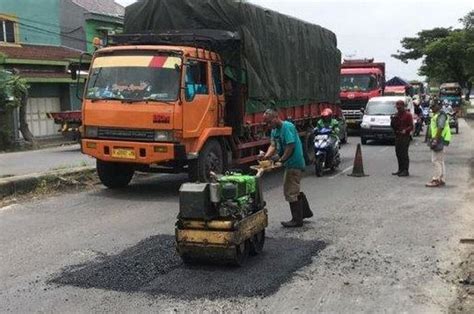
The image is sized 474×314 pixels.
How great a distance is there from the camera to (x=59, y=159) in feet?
64.5

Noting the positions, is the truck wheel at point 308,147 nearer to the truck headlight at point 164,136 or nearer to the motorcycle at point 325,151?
the motorcycle at point 325,151

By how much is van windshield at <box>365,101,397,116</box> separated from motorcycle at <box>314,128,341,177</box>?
8515 mm

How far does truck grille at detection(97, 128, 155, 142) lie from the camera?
1061 centimetres

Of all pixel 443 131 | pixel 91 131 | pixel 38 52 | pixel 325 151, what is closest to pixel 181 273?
pixel 91 131

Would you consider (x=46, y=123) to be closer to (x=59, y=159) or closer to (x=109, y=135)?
(x=59, y=159)

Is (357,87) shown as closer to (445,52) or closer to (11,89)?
(11,89)

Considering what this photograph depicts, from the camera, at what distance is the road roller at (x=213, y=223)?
636 centimetres

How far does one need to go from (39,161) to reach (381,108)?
40.4 feet

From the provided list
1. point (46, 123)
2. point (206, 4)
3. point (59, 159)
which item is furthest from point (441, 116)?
point (46, 123)

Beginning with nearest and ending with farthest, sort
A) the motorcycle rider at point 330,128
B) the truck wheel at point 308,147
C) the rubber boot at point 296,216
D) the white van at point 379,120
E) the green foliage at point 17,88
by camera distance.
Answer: the rubber boot at point 296,216
the motorcycle rider at point 330,128
the truck wheel at point 308,147
the white van at point 379,120
the green foliage at point 17,88

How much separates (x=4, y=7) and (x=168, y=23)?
65.8ft

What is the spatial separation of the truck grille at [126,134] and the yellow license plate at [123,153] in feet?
0.68

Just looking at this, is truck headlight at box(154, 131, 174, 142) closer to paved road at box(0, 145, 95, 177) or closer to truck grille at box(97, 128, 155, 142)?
truck grille at box(97, 128, 155, 142)

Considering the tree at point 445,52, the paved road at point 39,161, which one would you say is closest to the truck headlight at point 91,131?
the paved road at point 39,161
